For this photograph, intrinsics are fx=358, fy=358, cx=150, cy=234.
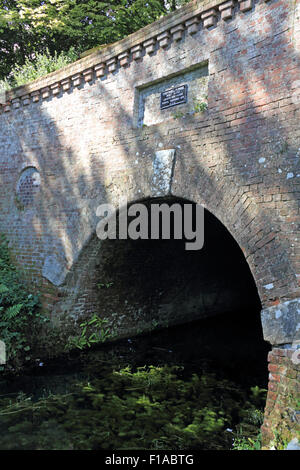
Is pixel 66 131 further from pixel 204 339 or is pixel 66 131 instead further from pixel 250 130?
pixel 204 339

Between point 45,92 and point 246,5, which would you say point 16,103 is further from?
point 246,5

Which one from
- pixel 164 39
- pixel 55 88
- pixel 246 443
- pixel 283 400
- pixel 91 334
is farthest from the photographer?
pixel 91 334

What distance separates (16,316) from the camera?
665cm

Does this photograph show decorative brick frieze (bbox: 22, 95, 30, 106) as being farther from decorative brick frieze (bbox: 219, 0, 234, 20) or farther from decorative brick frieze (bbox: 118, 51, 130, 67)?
decorative brick frieze (bbox: 219, 0, 234, 20)

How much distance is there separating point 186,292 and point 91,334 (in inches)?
129

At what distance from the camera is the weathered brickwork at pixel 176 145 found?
4055 millimetres

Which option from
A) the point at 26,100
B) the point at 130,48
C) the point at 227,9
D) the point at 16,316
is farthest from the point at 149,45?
the point at 16,316

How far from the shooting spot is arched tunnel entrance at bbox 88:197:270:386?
24.4ft

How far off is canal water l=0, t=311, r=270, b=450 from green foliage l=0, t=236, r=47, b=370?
43cm

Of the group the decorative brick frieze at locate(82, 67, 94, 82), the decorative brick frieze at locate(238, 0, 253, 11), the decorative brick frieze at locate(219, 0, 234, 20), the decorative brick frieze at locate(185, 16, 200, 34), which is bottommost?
the decorative brick frieze at locate(238, 0, 253, 11)

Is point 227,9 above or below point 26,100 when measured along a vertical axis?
below

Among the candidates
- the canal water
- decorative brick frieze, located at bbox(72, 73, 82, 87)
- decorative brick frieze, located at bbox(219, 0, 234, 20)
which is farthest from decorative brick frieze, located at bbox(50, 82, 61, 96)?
the canal water
